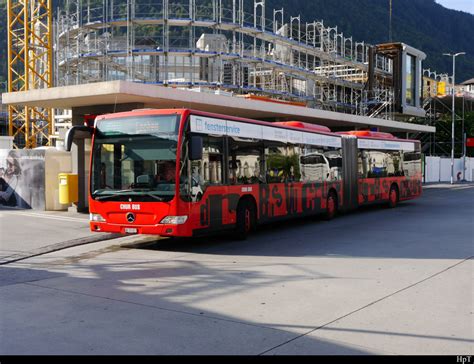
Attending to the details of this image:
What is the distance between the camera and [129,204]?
12.5 meters

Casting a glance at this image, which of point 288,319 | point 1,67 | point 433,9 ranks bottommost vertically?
point 288,319

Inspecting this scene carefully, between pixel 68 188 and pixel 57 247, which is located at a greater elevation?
pixel 68 188

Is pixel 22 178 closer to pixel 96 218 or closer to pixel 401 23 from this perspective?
pixel 96 218

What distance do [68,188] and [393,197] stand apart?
13.1 m

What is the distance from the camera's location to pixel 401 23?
142 m

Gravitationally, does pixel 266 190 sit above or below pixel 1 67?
below

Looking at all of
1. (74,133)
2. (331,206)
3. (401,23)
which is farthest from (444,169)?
(401,23)

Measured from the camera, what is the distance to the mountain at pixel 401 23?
112 meters

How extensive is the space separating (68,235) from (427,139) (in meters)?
62.2

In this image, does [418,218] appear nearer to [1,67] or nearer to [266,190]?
[266,190]

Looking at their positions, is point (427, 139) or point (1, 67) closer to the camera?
point (427, 139)

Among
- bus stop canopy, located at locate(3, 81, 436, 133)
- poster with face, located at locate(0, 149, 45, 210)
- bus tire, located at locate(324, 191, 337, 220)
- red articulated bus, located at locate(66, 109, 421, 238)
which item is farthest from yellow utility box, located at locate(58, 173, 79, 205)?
bus tire, located at locate(324, 191, 337, 220)

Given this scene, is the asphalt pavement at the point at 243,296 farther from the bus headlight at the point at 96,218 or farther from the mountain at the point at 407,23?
the mountain at the point at 407,23

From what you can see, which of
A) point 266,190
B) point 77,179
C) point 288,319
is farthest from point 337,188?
point 288,319
